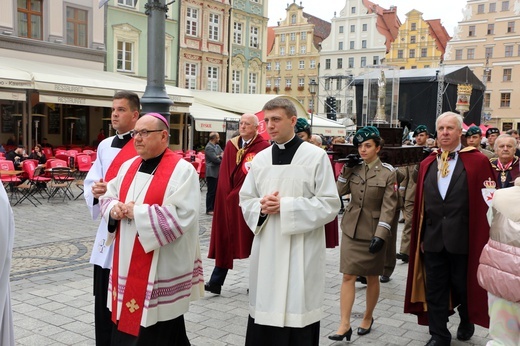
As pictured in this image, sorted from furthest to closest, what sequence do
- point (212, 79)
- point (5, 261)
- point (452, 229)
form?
point (212, 79), point (452, 229), point (5, 261)

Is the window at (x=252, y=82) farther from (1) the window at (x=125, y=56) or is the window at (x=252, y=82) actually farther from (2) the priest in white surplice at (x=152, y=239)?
(2) the priest in white surplice at (x=152, y=239)

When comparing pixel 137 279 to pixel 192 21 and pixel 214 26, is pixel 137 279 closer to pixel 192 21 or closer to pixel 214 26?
pixel 192 21

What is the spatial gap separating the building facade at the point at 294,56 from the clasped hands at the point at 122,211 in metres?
65.9

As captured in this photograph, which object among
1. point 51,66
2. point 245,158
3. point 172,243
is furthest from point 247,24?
point 172,243

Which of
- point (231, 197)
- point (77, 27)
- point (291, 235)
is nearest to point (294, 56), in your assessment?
point (77, 27)

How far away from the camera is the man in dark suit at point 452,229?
4340mm

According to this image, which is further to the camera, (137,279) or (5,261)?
(137,279)

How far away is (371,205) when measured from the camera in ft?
15.4

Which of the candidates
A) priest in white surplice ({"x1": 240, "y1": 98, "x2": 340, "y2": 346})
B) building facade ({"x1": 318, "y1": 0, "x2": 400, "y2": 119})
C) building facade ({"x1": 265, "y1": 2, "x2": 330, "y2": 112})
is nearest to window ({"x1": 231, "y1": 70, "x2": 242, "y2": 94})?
priest in white surplice ({"x1": 240, "y1": 98, "x2": 340, "y2": 346})

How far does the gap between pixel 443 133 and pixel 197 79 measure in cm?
2807

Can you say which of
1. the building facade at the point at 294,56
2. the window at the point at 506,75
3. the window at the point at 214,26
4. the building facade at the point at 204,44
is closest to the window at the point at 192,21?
the building facade at the point at 204,44

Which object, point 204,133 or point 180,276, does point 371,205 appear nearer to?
point 180,276

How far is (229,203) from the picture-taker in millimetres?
5699

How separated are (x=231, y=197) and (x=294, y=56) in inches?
2611
